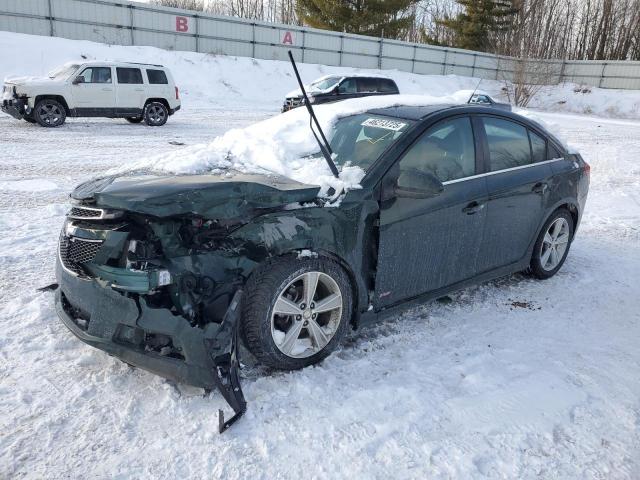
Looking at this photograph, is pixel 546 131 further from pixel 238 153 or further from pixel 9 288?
pixel 9 288

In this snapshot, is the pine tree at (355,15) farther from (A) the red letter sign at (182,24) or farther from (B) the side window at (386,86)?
(B) the side window at (386,86)

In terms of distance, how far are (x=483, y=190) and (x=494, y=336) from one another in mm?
1106

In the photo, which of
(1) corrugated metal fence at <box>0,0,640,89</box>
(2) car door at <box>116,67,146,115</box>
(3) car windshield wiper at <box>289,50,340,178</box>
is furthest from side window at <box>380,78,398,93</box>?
(3) car windshield wiper at <box>289,50,340,178</box>

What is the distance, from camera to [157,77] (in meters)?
15.0

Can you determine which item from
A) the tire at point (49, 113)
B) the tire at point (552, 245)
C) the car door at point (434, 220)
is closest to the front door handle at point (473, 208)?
the car door at point (434, 220)

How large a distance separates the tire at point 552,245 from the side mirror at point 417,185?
188 cm

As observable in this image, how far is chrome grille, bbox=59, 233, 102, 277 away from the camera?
2814mm

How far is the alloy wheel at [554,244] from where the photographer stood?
4746 millimetres

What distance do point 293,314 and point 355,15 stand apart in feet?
127

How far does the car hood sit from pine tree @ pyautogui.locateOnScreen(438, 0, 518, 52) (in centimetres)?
4385

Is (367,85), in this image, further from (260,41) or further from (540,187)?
(540,187)

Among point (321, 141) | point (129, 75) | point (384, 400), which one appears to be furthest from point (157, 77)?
point (384, 400)

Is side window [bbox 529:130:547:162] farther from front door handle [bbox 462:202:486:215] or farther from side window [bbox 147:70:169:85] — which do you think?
side window [bbox 147:70:169:85]

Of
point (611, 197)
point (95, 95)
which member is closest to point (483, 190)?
point (611, 197)
